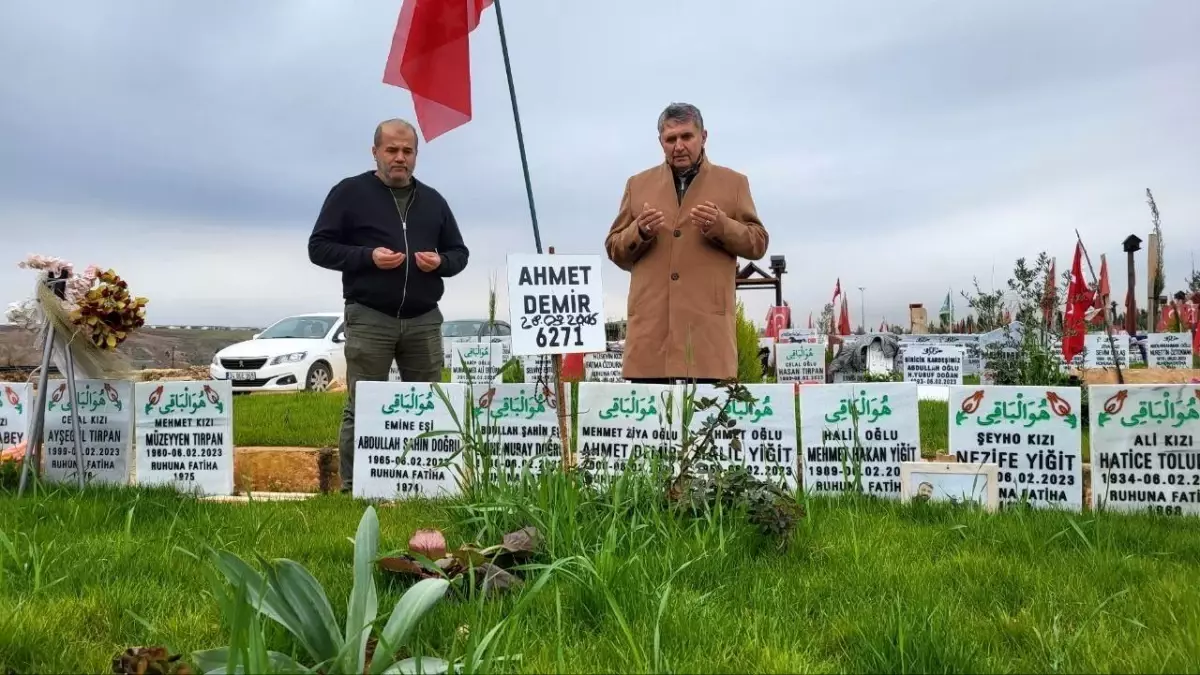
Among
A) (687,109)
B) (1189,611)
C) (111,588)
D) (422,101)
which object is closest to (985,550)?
(1189,611)

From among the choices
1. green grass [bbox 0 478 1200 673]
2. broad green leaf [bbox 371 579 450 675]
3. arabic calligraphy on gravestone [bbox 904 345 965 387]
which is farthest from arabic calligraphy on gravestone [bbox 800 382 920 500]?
arabic calligraphy on gravestone [bbox 904 345 965 387]

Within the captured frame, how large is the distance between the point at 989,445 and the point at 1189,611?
1869 millimetres

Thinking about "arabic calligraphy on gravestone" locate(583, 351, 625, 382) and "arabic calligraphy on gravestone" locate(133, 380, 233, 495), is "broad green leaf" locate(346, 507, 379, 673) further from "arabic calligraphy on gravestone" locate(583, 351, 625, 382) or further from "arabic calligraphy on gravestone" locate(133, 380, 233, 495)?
"arabic calligraphy on gravestone" locate(583, 351, 625, 382)

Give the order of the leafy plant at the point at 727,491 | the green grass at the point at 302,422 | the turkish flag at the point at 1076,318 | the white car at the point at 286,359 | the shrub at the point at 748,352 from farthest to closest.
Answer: the white car at the point at 286,359
the shrub at the point at 748,352
the turkish flag at the point at 1076,318
the green grass at the point at 302,422
the leafy plant at the point at 727,491

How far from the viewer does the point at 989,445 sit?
3.86m

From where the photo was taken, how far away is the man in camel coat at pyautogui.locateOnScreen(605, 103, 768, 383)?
416cm

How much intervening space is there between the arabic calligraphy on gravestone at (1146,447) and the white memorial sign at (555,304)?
2428mm

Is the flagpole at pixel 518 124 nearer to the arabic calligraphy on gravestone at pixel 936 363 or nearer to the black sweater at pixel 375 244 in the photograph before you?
the black sweater at pixel 375 244

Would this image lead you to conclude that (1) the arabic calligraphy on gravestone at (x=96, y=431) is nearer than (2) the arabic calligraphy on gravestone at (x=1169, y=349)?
Yes

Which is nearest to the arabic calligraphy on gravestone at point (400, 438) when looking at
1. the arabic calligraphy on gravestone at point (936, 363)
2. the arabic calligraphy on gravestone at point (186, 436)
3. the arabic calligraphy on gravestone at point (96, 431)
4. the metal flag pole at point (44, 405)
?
the arabic calligraphy on gravestone at point (186, 436)

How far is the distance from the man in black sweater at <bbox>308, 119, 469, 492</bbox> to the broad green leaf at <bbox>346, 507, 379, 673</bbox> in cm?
260

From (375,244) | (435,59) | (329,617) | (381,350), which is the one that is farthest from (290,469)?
(329,617)

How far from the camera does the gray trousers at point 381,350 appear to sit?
178 inches

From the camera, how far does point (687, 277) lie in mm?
4191
